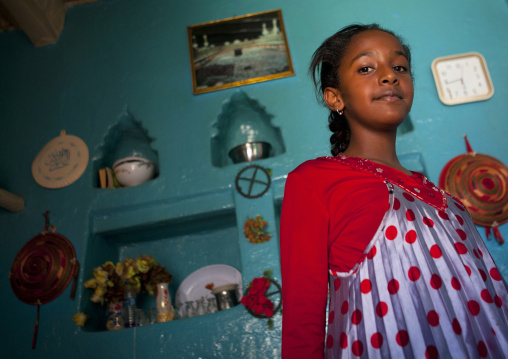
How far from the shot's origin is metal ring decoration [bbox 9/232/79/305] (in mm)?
2314

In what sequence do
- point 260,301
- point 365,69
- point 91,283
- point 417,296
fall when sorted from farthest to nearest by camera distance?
1. point 91,283
2. point 260,301
3. point 365,69
4. point 417,296

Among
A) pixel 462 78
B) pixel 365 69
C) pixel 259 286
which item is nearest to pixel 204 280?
pixel 259 286

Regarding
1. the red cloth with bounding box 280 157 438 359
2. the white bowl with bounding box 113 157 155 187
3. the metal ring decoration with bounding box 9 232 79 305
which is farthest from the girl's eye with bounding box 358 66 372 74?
the metal ring decoration with bounding box 9 232 79 305

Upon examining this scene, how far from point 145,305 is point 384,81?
2.29 metres

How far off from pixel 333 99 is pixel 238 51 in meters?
2.02

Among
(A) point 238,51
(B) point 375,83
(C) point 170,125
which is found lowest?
(B) point 375,83

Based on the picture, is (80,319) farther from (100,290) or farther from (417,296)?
(417,296)

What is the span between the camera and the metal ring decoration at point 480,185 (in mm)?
2176

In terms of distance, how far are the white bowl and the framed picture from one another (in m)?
0.61

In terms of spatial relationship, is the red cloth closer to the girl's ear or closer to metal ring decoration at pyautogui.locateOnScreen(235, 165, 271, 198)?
the girl's ear

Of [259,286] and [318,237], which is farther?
[259,286]

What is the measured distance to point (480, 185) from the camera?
2227 mm

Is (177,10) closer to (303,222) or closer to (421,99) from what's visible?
(421,99)

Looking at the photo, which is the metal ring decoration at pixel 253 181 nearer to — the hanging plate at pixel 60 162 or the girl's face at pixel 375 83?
the hanging plate at pixel 60 162
